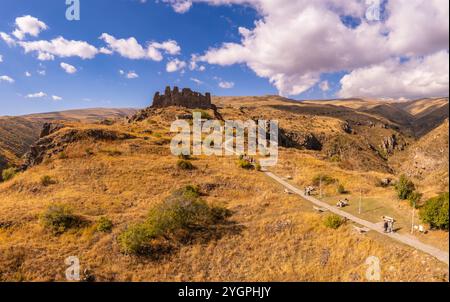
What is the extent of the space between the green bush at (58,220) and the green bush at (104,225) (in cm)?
251

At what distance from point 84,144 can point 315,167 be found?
4198 cm

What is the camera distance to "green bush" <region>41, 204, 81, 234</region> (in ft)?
92.0

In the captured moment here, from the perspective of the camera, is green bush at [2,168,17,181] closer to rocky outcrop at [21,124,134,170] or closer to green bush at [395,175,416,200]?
rocky outcrop at [21,124,134,170]

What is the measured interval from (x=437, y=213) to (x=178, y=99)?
321 ft

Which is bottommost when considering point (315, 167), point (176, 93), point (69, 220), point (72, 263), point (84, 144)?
point (72, 263)

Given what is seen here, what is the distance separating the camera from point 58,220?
28.4 m

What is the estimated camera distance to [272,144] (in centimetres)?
7519

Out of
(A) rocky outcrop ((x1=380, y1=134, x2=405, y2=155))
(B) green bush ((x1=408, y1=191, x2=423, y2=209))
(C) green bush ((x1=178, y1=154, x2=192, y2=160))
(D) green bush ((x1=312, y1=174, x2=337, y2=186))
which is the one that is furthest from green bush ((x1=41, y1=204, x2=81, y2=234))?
(A) rocky outcrop ((x1=380, y1=134, x2=405, y2=155))

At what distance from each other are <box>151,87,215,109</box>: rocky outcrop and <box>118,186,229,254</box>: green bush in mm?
81924

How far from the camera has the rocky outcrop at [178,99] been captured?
109062 mm

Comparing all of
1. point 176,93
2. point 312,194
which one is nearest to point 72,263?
point 312,194

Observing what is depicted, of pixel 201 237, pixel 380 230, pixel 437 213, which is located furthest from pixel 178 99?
pixel 437 213
